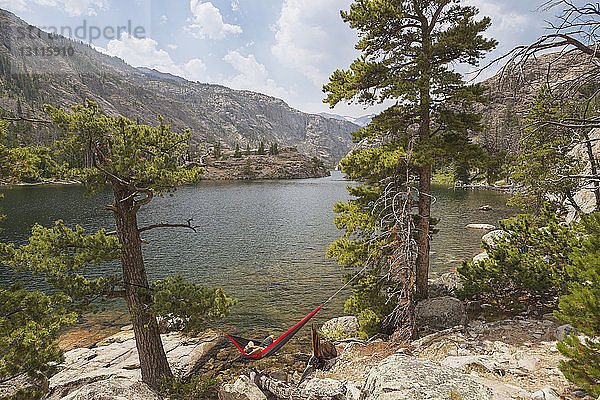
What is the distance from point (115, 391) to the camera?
7242mm

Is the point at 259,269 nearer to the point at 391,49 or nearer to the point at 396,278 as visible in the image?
the point at 396,278

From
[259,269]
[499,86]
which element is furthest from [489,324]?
[259,269]

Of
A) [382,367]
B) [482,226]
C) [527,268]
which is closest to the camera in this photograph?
[382,367]

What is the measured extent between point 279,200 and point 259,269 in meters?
35.9

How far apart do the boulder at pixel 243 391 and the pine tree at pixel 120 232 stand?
A: 5.92ft

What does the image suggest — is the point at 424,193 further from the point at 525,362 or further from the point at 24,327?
the point at 24,327

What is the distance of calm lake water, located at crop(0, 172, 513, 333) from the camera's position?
1722 cm

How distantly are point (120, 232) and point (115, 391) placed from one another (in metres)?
3.68

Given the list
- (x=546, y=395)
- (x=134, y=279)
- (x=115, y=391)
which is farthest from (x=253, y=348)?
(x=546, y=395)

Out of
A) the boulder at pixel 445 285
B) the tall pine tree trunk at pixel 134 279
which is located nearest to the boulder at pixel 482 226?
the boulder at pixel 445 285

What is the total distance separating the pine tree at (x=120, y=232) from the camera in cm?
652

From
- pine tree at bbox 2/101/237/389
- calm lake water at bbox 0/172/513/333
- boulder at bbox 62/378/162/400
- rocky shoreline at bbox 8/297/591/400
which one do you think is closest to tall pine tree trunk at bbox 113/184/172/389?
pine tree at bbox 2/101/237/389

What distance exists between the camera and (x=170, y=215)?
4044cm

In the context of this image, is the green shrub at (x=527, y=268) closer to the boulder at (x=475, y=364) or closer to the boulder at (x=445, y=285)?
the boulder at (x=445, y=285)
